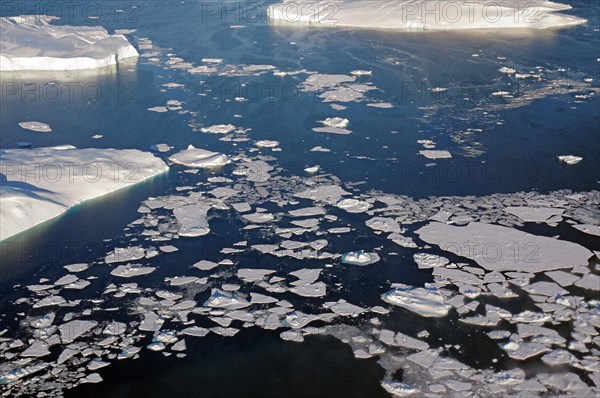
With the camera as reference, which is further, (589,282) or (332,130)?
(332,130)

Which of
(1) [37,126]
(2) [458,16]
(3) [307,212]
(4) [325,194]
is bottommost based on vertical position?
(3) [307,212]

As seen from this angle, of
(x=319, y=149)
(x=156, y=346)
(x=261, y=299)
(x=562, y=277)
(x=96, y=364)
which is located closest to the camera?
(x=96, y=364)

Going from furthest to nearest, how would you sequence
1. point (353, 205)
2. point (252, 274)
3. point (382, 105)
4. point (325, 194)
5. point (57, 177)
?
point (382, 105)
point (57, 177)
point (325, 194)
point (353, 205)
point (252, 274)

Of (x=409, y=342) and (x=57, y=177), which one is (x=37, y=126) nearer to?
(x=57, y=177)

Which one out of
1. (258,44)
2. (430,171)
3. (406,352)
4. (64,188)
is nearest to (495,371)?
(406,352)

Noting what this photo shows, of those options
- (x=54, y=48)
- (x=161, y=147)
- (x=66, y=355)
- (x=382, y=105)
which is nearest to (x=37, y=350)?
(x=66, y=355)

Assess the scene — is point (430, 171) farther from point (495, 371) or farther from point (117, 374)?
point (117, 374)

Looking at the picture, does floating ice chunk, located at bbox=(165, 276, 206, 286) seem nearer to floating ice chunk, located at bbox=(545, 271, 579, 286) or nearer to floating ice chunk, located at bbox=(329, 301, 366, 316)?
floating ice chunk, located at bbox=(329, 301, 366, 316)

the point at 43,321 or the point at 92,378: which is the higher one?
the point at 43,321
